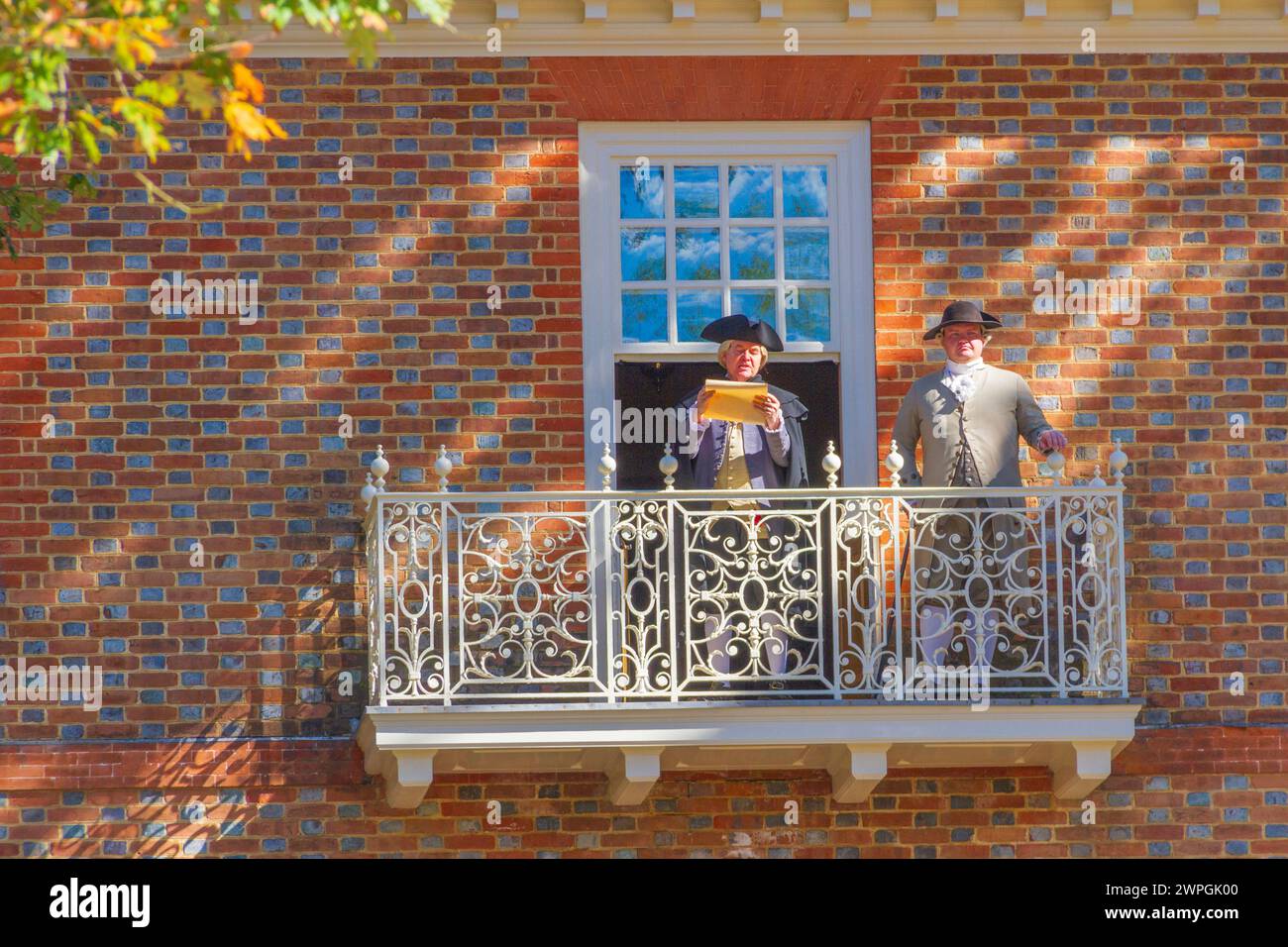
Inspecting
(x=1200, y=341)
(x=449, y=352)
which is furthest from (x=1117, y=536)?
(x=449, y=352)

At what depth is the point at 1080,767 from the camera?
34.7 feet

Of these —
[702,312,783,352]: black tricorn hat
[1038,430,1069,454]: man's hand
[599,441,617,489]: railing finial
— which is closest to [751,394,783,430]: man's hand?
[702,312,783,352]: black tricorn hat

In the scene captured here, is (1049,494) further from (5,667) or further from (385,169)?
(5,667)

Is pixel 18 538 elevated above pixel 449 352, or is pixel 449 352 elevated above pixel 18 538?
pixel 449 352

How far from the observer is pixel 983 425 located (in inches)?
432

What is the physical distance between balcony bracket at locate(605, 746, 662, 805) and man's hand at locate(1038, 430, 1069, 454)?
7.70ft

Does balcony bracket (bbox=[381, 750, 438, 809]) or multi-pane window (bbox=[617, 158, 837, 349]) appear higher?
multi-pane window (bbox=[617, 158, 837, 349])

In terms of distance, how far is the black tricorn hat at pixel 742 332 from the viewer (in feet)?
35.7

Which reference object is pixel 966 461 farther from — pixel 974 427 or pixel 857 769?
pixel 857 769

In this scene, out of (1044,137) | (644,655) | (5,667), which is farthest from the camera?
(1044,137)

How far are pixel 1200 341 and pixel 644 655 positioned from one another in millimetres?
3591

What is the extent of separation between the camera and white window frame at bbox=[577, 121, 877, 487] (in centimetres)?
1165
